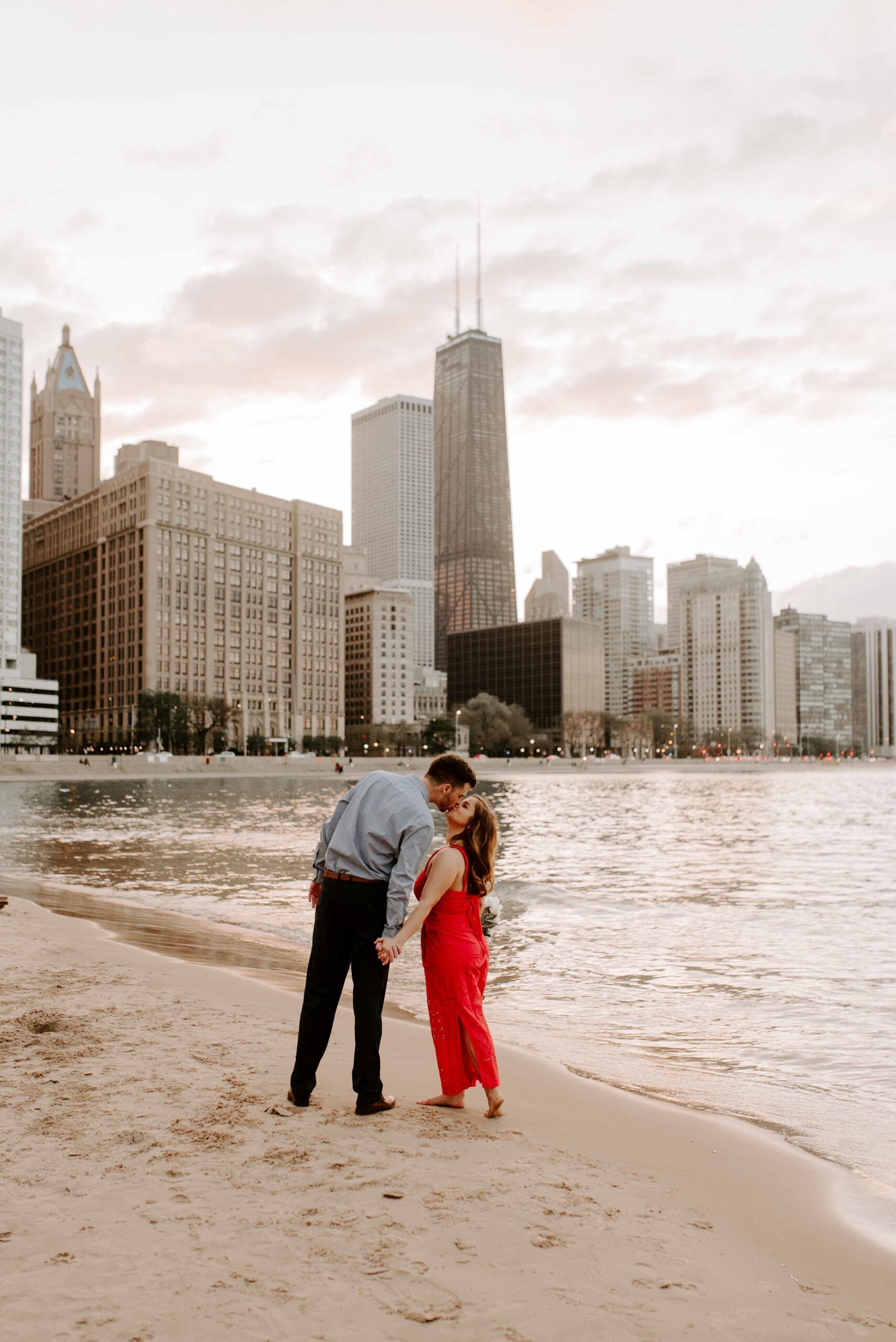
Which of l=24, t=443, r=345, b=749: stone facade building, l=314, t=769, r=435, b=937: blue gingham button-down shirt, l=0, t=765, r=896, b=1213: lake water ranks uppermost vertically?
l=24, t=443, r=345, b=749: stone facade building

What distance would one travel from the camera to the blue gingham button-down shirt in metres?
5.82

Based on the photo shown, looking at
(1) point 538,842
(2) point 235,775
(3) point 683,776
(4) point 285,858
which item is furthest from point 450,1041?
(3) point 683,776

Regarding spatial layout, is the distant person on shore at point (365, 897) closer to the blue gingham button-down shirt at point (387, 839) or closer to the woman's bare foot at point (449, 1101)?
the blue gingham button-down shirt at point (387, 839)

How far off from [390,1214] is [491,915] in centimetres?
1108

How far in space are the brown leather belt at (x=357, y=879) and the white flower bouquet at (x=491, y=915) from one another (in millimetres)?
9070

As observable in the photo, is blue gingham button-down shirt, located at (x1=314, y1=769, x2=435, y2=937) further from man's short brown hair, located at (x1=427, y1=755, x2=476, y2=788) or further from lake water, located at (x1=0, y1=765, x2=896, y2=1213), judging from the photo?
lake water, located at (x1=0, y1=765, x2=896, y2=1213)

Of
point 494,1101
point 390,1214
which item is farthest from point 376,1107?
point 390,1214

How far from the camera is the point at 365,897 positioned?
5910 mm

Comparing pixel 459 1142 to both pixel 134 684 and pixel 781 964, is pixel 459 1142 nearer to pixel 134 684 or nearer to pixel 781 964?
pixel 781 964

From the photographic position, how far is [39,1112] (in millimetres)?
5758

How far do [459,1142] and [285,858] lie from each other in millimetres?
21093

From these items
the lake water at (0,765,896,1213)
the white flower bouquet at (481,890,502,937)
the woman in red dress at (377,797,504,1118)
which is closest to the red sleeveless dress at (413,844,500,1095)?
the woman in red dress at (377,797,504,1118)

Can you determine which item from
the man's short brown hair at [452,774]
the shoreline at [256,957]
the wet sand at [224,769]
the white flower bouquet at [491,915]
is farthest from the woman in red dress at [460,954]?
the wet sand at [224,769]

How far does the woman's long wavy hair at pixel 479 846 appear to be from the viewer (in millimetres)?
6156
